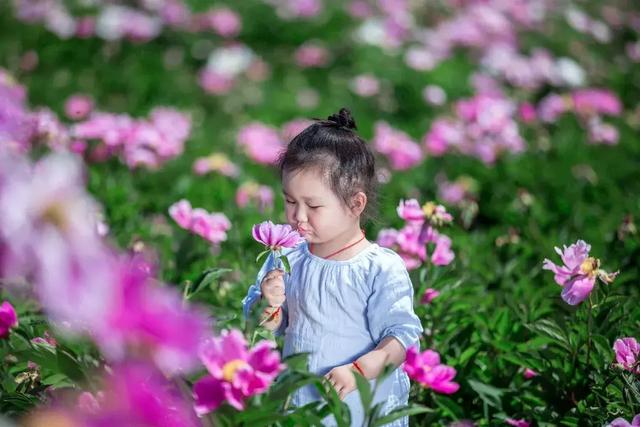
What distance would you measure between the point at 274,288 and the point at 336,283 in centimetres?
12

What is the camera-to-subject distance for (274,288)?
1457 millimetres

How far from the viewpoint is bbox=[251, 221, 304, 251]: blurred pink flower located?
1386mm

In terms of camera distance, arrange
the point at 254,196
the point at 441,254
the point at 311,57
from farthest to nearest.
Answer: the point at 311,57, the point at 254,196, the point at 441,254

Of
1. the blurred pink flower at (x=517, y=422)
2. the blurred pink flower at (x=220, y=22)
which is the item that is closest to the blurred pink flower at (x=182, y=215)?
the blurred pink flower at (x=517, y=422)

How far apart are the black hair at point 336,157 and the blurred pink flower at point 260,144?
167 centimetres

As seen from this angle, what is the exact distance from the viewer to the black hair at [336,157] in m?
1.47

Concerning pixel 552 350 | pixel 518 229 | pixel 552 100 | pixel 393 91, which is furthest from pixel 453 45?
pixel 552 350

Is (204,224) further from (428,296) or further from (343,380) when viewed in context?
(343,380)

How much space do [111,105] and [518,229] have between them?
2.58 meters

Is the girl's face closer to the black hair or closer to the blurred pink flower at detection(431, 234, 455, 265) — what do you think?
the black hair

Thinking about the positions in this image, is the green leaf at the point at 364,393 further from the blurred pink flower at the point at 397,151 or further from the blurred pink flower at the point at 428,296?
the blurred pink flower at the point at 397,151

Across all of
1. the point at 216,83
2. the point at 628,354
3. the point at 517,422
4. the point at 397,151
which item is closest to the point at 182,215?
the point at 517,422

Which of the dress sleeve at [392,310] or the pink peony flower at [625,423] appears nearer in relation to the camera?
the pink peony flower at [625,423]

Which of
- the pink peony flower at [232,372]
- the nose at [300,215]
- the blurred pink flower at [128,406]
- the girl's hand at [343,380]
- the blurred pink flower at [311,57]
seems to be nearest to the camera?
the blurred pink flower at [128,406]
